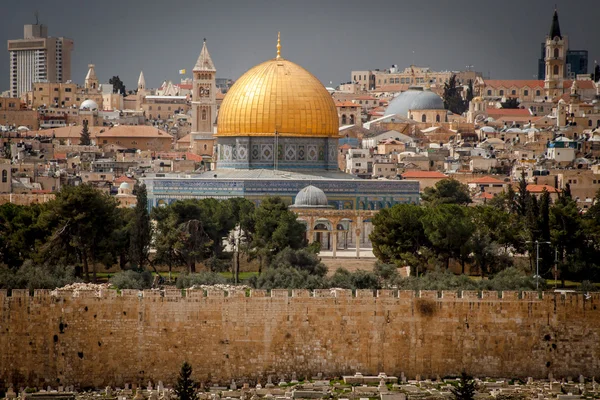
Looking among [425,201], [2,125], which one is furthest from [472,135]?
[425,201]

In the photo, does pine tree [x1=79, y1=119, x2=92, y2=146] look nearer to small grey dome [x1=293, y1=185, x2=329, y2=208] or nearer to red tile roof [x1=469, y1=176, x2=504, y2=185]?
red tile roof [x1=469, y1=176, x2=504, y2=185]

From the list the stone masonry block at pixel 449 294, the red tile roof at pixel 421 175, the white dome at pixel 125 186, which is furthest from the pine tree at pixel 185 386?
the red tile roof at pixel 421 175

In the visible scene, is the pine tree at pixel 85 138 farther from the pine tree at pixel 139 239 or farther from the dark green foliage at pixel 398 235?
the pine tree at pixel 139 239

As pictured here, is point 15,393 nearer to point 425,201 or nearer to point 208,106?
point 425,201

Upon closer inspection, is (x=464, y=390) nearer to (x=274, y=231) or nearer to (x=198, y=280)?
(x=198, y=280)

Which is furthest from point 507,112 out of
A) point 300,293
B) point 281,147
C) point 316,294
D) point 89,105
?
point 300,293

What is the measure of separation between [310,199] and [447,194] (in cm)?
1381

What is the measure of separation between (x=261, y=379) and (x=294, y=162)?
3013 cm

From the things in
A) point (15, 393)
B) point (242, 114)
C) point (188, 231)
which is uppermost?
point (242, 114)

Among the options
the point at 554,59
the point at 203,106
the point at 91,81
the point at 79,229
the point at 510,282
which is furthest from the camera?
the point at 91,81

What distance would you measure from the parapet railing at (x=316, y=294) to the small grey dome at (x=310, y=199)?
76.8ft

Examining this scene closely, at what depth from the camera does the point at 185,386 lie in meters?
35.8

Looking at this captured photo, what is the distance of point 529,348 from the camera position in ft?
129

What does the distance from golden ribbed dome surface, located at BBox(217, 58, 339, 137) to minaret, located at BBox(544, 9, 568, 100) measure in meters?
76.8
